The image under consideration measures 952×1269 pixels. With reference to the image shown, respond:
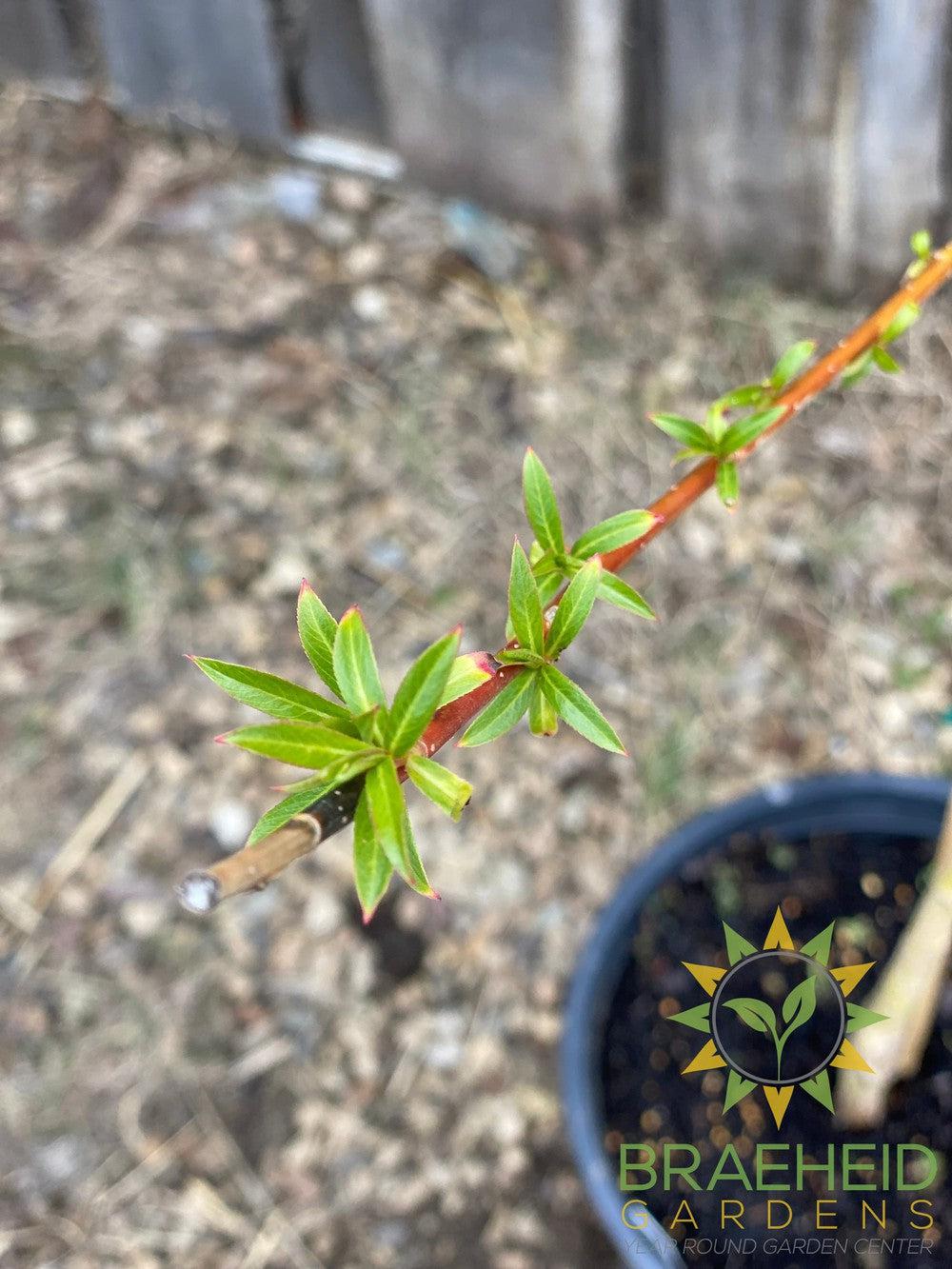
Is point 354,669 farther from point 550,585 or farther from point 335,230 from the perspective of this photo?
point 335,230

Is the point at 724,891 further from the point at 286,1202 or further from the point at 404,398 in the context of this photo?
the point at 404,398

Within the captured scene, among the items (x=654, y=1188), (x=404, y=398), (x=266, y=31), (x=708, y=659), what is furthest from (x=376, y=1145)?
(x=266, y=31)

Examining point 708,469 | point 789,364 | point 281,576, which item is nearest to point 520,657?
A: point 708,469

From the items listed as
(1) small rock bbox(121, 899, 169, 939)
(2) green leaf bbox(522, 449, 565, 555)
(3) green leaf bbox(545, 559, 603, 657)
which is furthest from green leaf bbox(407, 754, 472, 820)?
(1) small rock bbox(121, 899, 169, 939)

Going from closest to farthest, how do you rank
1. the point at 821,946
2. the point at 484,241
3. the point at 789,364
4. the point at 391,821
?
the point at 391,821
the point at 789,364
the point at 821,946
the point at 484,241

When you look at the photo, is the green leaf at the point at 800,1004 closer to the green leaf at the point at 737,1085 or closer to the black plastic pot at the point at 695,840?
the green leaf at the point at 737,1085

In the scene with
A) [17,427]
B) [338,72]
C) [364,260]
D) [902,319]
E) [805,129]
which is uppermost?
[902,319]

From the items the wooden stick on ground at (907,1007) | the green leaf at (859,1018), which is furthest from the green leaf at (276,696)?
the green leaf at (859,1018)
